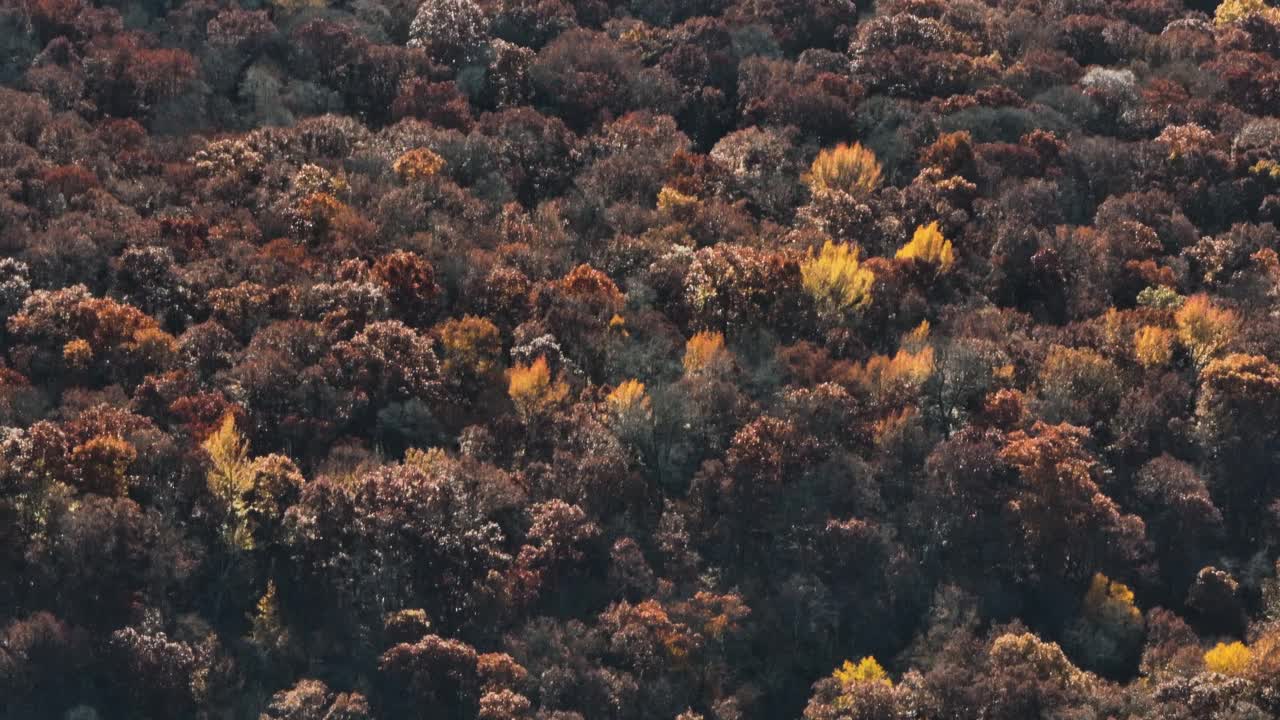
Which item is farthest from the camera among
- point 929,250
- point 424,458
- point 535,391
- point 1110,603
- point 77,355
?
point 929,250

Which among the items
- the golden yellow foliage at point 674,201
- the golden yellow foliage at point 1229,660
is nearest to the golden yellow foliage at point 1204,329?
the golden yellow foliage at point 1229,660

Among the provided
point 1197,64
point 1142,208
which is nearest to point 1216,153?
point 1142,208

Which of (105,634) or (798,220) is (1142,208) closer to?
(798,220)

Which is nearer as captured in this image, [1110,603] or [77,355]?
[1110,603]

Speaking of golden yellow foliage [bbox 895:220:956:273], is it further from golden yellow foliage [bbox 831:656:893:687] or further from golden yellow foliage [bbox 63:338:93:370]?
golden yellow foliage [bbox 63:338:93:370]

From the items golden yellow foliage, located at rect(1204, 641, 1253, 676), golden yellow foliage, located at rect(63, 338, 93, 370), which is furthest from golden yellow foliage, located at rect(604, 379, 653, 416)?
golden yellow foliage, located at rect(1204, 641, 1253, 676)

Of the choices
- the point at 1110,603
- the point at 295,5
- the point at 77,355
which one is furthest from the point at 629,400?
the point at 295,5

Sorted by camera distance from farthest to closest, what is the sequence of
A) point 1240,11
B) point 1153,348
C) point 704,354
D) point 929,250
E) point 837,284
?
point 1240,11
point 929,250
point 837,284
point 1153,348
point 704,354

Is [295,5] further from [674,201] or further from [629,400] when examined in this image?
[629,400]
